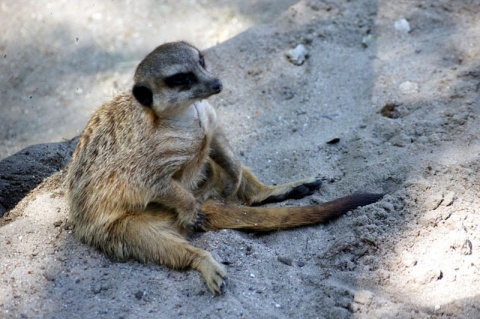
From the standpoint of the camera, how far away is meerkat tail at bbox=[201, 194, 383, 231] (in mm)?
2842

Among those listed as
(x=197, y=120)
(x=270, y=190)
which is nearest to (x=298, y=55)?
(x=270, y=190)

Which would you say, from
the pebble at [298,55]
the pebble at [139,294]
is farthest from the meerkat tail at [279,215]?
the pebble at [298,55]

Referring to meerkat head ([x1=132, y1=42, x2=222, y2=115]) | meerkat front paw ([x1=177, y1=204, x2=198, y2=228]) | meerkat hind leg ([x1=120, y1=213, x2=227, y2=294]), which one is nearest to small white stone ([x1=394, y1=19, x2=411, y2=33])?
meerkat head ([x1=132, y1=42, x2=222, y2=115])

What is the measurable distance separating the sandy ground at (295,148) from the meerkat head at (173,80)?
66 centimetres

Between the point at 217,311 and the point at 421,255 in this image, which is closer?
the point at 217,311

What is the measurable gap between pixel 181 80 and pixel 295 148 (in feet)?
3.62

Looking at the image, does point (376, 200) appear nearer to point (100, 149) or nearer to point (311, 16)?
point (100, 149)

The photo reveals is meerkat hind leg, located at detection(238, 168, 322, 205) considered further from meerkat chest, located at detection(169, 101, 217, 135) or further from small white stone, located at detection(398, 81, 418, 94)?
small white stone, located at detection(398, 81, 418, 94)

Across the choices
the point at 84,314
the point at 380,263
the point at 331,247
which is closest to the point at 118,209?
the point at 84,314

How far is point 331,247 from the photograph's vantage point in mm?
2688

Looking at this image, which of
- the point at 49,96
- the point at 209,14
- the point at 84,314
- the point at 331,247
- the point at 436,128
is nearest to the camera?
the point at 84,314

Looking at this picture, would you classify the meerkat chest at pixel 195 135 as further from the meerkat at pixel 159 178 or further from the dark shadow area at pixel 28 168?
the dark shadow area at pixel 28 168

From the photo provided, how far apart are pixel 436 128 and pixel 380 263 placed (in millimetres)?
1004

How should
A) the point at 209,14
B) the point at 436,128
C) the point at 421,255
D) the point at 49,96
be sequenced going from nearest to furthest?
the point at 421,255 → the point at 436,128 → the point at 49,96 → the point at 209,14
